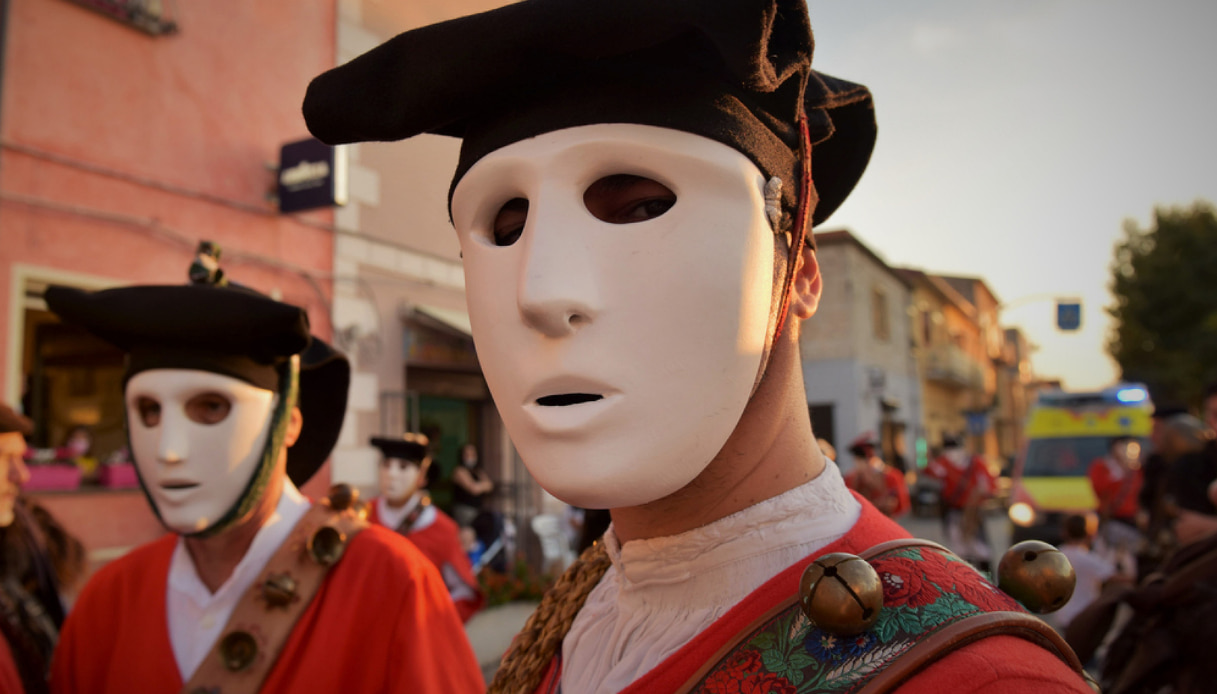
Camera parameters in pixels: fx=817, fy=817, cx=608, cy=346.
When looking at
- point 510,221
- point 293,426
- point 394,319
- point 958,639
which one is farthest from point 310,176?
point 958,639

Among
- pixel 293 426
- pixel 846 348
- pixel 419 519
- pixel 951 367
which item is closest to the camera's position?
pixel 293 426

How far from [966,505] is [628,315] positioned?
9.68 metres

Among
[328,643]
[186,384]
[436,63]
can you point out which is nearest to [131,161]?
[186,384]

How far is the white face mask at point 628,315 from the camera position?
1.06 metres

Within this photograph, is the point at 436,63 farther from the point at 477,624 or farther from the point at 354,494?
the point at 477,624

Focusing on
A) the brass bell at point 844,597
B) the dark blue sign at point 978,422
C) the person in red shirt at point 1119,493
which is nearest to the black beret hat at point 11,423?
the brass bell at point 844,597

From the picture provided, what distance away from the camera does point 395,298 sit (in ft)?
29.8

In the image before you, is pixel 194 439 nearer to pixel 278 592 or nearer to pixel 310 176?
pixel 278 592

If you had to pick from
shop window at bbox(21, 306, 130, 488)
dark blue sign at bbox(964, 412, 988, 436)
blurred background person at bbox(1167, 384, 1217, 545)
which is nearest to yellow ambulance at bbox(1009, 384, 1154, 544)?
blurred background person at bbox(1167, 384, 1217, 545)

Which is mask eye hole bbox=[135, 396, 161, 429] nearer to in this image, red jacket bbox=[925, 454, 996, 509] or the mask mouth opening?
the mask mouth opening

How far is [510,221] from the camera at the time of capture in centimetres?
131

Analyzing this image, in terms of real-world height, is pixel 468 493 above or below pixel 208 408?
below

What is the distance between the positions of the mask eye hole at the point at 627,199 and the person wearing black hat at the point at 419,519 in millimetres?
4436

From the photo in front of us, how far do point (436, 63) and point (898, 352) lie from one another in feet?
83.7
